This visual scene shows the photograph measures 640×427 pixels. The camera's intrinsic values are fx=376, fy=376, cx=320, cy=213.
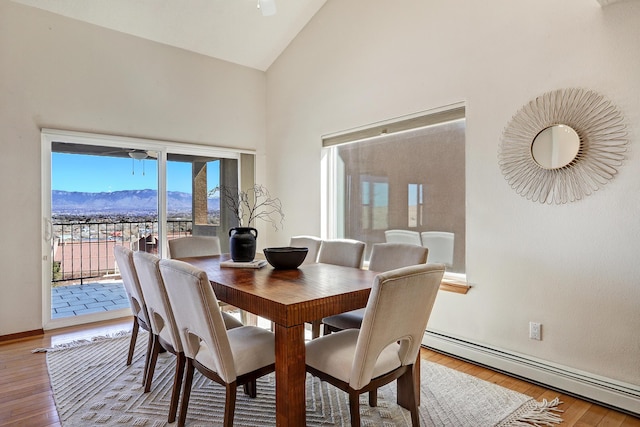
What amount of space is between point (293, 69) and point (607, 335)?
412 cm

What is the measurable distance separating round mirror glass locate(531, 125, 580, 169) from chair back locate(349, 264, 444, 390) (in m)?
1.33

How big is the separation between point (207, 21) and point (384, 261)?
3.34 m

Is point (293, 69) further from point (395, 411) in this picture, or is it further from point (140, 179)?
point (395, 411)

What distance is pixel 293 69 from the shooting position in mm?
4746

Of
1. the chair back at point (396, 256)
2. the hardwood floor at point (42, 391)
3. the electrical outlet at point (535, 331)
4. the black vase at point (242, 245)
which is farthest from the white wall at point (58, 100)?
the electrical outlet at point (535, 331)

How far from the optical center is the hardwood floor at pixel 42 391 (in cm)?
211

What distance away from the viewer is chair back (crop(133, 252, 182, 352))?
1.97m

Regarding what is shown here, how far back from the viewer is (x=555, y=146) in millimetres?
2447

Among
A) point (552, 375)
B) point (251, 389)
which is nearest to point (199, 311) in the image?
point (251, 389)

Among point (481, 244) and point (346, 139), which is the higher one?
point (346, 139)

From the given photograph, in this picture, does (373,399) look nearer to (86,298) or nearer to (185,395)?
(185,395)

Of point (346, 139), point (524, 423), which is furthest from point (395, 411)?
point (346, 139)

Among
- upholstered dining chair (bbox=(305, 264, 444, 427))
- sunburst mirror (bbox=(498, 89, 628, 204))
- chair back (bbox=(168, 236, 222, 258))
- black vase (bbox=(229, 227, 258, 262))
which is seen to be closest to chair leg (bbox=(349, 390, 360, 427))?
upholstered dining chair (bbox=(305, 264, 444, 427))

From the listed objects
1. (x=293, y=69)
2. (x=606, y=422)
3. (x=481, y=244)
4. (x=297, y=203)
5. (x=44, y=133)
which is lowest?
(x=606, y=422)
